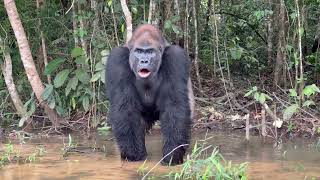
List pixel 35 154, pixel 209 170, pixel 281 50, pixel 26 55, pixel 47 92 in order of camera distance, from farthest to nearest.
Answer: pixel 281 50, pixel 47 92, pixel 26 55, pixel 35 154, pixel 209 170

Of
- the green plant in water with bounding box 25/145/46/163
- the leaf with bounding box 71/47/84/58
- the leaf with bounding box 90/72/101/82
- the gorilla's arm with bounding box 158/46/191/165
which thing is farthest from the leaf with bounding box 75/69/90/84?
the gorilla's arm with bounding box 158/46/191/165

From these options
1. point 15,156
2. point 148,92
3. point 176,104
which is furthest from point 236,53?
point 15,156

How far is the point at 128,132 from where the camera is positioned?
5.47 meters

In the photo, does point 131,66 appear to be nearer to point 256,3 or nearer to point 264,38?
point 256,3

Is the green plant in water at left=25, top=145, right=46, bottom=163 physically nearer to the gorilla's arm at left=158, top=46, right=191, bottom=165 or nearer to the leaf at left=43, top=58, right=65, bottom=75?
the gorilla's arm at left=158, top=46, right=191, bottom=165

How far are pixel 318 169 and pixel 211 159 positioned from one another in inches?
48.3

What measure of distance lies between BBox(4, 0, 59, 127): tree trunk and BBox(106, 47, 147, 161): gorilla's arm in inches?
74.4

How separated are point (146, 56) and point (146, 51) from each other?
0.06m

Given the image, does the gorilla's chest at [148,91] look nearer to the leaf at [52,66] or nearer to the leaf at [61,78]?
the leaf at [61,78]

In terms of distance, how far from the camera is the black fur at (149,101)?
532 centimetres

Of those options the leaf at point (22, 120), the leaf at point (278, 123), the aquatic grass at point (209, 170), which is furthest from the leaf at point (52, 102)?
the aquatic grass at point (209, 170)

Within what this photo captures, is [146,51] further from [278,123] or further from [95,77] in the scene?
[278,123]

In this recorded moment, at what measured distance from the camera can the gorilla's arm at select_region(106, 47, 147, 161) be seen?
213 inches

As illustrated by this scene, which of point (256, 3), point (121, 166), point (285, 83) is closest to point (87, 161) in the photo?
point (121, 166)
